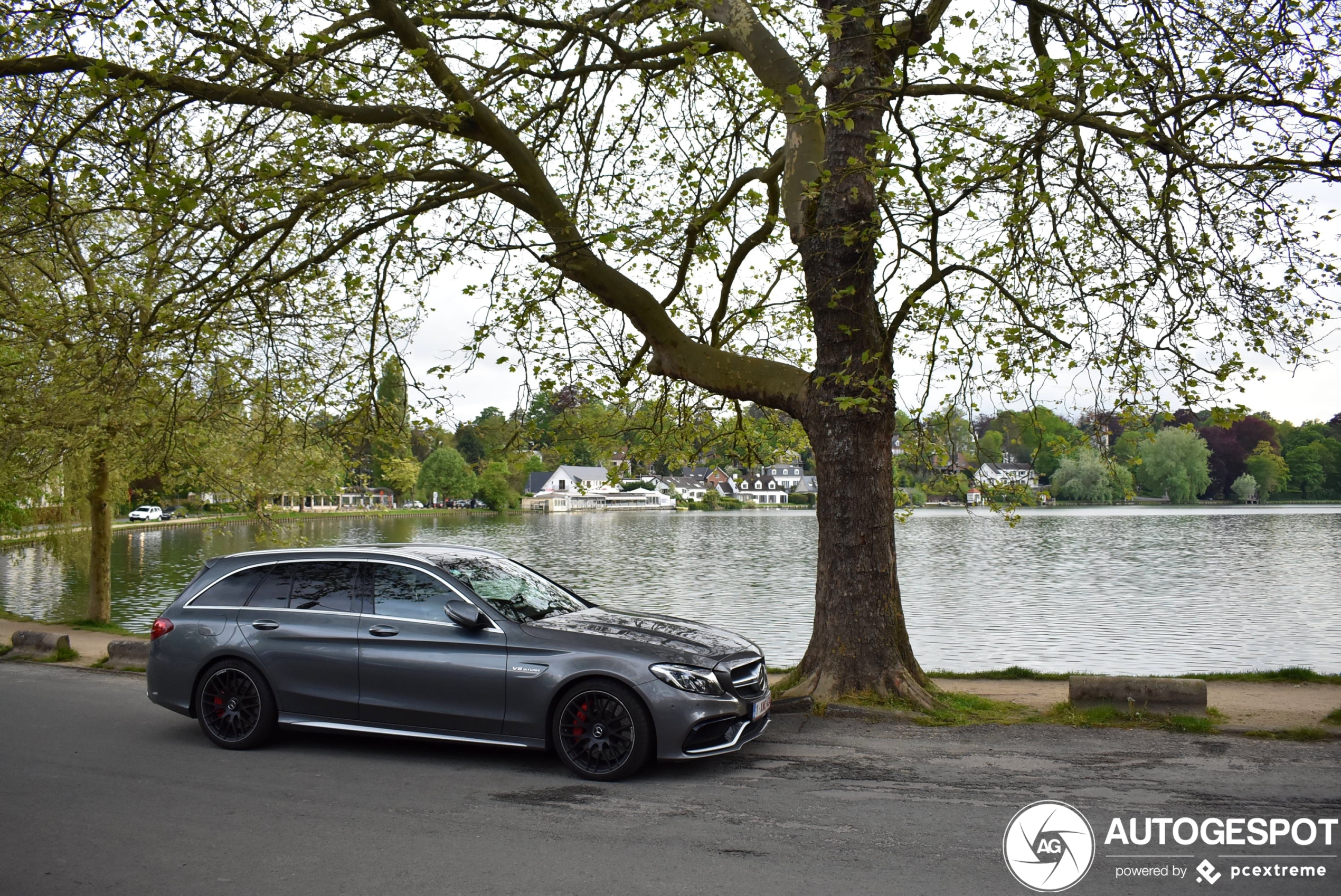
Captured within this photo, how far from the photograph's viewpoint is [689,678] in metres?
7.15

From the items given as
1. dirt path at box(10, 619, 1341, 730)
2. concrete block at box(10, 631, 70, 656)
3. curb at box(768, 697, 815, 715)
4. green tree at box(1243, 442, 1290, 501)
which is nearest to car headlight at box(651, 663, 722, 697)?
curb at box(768, 697, 815, 715)

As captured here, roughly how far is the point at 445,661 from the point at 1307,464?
11824cm

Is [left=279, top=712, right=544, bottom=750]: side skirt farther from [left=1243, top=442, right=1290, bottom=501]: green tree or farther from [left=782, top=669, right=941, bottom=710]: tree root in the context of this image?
[left=1243, top=442, right=1290, bottom=501]: green tree

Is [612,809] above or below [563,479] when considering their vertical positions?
below

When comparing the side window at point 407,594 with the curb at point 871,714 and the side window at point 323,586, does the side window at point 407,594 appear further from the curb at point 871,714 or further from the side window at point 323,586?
the curb at point 871,714

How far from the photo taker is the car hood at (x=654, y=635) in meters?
7.33

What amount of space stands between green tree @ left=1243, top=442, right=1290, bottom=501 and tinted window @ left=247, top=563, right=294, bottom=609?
102362mm

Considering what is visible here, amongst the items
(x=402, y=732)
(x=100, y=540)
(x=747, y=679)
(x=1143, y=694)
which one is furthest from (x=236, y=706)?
(x=100, y=540)

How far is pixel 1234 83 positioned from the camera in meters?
8.61

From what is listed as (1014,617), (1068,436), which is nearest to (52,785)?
(1068,436)

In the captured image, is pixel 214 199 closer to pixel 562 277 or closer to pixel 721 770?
pixel 562 277

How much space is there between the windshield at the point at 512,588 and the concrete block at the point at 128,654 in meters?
6.98

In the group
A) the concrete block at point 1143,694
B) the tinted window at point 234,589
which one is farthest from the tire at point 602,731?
the concrete block at point 1143,694

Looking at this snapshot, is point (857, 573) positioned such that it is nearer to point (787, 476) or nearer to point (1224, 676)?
point (1224, 676)
